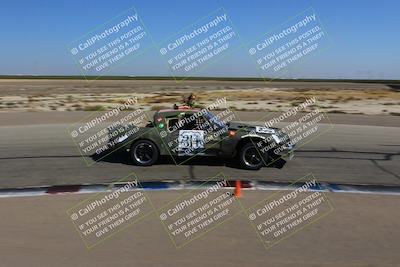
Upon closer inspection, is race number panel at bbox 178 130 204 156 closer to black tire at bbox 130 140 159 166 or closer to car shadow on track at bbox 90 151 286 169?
car shadow on track at bbox 90 151 286 169

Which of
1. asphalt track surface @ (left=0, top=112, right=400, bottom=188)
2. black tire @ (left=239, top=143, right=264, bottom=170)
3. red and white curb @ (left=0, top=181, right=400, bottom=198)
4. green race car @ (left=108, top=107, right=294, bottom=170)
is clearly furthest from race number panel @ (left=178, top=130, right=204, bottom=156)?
red and white curb @ (left=0, top=181, right=400, bottom=198)

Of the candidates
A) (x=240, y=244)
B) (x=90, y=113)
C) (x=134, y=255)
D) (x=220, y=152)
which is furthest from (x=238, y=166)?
(x=90, y=113)

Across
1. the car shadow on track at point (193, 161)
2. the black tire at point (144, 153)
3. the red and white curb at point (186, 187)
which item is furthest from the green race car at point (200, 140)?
the red and white curb at point (186, 187)

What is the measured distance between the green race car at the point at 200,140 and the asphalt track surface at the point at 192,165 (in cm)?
34

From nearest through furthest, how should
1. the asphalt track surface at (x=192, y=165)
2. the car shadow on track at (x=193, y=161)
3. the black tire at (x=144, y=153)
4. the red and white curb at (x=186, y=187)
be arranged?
1. the red and white curb at (x=186, y=187)
2. the asphalt track surface at (x=192, y=165)
3. the black tire at (x=144, y=153)
4. the car shadow on track at (x=193, y=161)

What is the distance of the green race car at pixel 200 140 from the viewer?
10.3 metres

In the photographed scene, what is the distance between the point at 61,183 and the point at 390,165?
26.2 feet

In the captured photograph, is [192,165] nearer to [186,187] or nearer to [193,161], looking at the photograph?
[193,161]

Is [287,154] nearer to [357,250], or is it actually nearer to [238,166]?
[238,166]

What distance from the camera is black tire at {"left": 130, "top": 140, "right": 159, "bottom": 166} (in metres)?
10.5

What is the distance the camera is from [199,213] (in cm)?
728

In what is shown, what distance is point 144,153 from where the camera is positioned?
1063 cm

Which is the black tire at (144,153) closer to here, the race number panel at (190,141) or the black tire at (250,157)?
the race number panel at (190,141)

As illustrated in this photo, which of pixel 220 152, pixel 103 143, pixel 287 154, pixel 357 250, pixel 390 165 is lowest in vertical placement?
pixel 390 165
